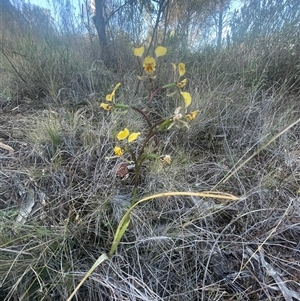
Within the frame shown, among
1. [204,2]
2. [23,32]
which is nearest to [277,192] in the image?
[204,2]

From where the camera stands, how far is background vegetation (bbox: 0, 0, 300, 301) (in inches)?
23.2

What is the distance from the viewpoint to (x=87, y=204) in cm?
73

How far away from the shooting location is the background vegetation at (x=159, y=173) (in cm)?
59

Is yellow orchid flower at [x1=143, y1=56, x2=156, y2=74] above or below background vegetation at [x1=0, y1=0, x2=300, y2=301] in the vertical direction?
above

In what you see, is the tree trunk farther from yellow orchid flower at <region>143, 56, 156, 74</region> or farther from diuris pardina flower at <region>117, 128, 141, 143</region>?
diuris pardina flower at <region>117, 128, 141, 143</region>

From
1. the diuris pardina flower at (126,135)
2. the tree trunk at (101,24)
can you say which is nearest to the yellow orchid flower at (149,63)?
the diuris pardina flower at (126,135)

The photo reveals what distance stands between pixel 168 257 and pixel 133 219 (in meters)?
0.15

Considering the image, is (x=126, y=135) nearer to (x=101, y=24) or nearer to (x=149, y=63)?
(x=149, y=63)

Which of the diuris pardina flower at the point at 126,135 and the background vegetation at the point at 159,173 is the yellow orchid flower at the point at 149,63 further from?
the background vegetation at the point at 159,173

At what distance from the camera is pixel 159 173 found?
0.83 metres

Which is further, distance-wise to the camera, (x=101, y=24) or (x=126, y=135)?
(x=101, y=24)

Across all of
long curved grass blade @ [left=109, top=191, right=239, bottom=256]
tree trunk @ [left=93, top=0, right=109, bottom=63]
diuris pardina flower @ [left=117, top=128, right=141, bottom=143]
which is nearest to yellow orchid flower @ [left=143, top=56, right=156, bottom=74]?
diuris pardina flower @ [left=117, top=128, right=141, bottom=143]

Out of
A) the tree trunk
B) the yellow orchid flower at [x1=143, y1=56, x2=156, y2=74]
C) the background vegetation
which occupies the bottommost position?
the background vegetation

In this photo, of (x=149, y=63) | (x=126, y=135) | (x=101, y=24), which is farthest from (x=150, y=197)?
(x=101, y=24)
